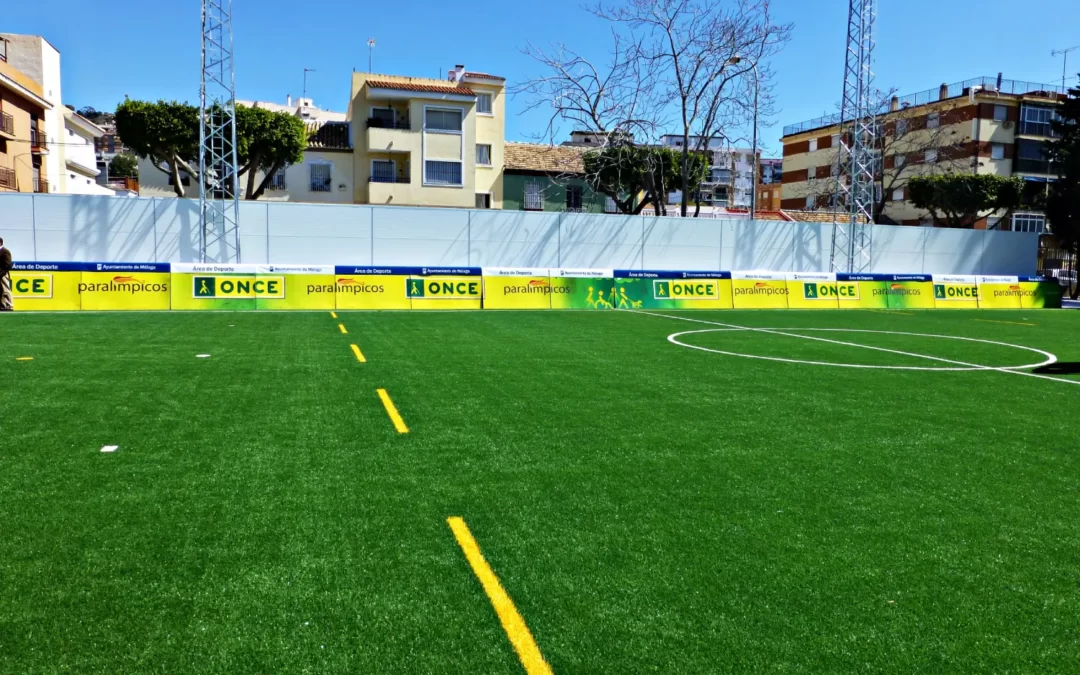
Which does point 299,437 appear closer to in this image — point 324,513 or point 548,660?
point 324,513

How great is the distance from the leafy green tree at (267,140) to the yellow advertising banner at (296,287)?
832 inches

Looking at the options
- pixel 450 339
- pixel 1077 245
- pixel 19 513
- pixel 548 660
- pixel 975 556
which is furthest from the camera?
pixel 1077 245

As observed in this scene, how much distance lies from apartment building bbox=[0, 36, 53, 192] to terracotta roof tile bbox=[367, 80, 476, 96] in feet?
67.3

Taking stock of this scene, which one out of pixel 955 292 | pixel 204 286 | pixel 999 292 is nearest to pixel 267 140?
pixel 204 286

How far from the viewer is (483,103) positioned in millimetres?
51938

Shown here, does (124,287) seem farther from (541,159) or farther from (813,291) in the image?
(541,159)

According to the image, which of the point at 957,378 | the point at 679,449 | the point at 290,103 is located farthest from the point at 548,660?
the point at 290,103

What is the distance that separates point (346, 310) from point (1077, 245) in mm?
38443

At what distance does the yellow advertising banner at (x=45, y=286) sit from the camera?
1953cm

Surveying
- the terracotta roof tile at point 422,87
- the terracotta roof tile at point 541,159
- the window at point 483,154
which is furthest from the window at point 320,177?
the terracotta roof tile at point 541,159

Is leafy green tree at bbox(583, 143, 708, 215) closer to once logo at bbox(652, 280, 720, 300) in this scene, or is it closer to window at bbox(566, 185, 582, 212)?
window at bbox(566, 185, 582, 212)

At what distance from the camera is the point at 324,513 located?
191 inches

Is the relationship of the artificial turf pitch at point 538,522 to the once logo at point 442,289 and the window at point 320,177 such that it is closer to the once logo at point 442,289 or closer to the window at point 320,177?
the once logo at point 442,289

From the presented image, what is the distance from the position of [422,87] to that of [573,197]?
41.5 feet
